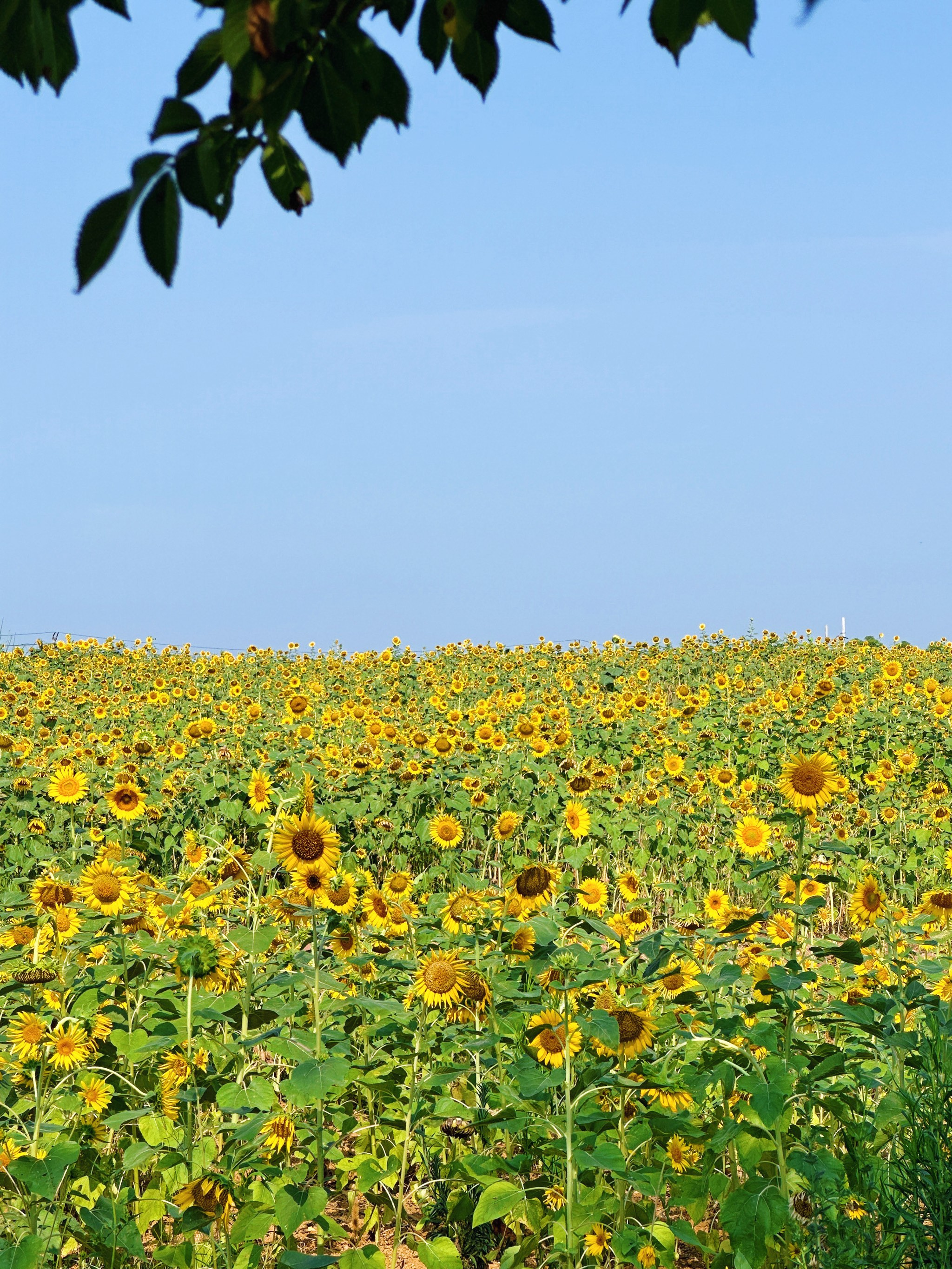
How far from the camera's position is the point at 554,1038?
3416 mm

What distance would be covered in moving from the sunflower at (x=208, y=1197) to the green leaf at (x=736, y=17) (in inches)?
119

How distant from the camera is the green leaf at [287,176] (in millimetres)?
2078

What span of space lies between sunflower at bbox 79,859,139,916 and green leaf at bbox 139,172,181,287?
2.87 metres

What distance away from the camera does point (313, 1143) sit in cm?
355

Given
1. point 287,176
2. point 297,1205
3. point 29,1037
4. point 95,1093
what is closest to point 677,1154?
point 297,1205

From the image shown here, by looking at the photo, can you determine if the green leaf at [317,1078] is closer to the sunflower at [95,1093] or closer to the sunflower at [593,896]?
the sunflower at [95,1093]

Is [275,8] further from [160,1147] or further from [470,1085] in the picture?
[470,1085]

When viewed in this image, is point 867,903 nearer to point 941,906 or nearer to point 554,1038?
point 941,906

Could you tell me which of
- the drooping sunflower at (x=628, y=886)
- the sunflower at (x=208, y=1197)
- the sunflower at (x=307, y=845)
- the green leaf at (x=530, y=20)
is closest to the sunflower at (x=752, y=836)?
the drooping sunflower at (x=628, y=886)

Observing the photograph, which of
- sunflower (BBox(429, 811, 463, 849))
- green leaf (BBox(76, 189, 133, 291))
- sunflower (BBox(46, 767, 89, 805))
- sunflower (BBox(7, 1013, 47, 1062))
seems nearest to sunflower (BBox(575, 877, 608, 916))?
sunflower (BBox(429, 811, 463, 849))

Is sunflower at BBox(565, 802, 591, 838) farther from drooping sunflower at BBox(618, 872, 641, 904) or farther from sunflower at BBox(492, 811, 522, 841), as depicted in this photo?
sunflower at BBox(492, 811, 522, 841)

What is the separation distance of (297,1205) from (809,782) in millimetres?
2039

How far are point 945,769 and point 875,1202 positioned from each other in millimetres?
7968

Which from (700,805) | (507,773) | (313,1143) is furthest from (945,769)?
(313,1143)
